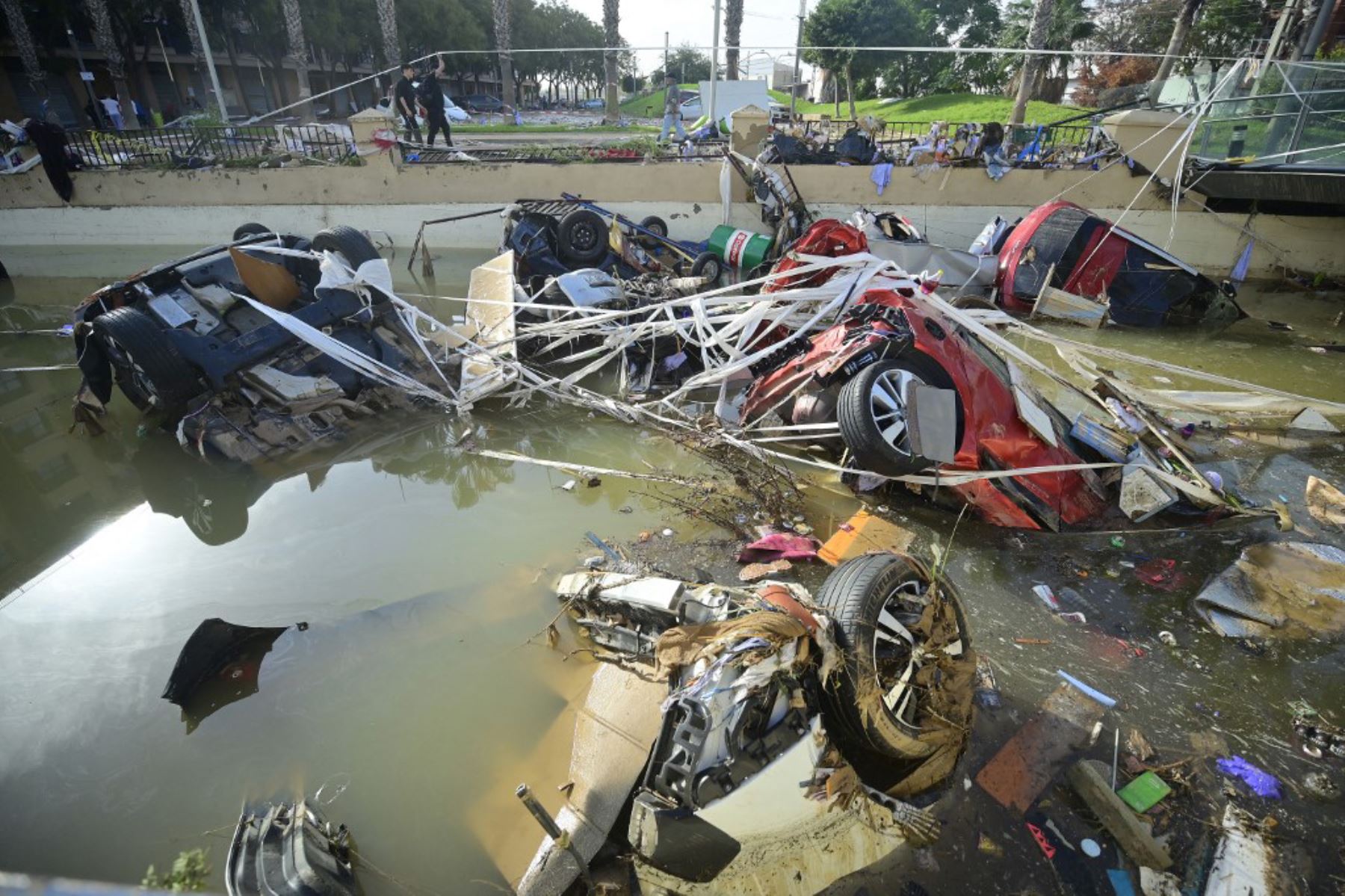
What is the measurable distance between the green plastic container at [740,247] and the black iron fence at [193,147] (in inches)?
305

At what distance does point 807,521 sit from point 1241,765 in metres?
2.44

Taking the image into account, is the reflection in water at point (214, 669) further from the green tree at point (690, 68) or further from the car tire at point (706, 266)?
the green tree at point (690, 68)

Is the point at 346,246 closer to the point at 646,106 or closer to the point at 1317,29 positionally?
the point at 1317,29

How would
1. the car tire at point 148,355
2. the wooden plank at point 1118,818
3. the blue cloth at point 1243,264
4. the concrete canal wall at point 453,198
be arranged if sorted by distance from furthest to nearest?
the concrete canal wall at point 453,198, the blue cloth at point 1243,264, the car tire at point 148,355, the wooden plank at point 1118,818

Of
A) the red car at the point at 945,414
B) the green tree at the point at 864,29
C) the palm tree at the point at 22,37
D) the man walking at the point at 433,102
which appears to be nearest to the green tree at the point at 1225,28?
the green tree at the point at 864,29

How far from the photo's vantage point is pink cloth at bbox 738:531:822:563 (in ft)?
13.2

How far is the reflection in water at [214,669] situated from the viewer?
3096 millimetres

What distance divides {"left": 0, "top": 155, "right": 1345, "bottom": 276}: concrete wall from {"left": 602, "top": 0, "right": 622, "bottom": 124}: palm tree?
10.2m

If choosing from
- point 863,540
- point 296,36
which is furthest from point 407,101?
point 296,36

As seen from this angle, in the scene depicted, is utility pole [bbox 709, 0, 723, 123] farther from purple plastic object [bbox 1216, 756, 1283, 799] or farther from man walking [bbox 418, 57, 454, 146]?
purple plastic object [bbox 1216, 756, 1283, 799]

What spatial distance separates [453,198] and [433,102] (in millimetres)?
2563

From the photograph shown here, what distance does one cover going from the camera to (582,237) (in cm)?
846

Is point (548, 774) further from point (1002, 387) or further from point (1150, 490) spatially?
point (1150, 490)

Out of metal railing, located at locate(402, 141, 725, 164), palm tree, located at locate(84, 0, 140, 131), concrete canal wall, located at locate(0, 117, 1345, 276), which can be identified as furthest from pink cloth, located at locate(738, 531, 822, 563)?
palm tree, located at locate(84, 0, 140, 131)
